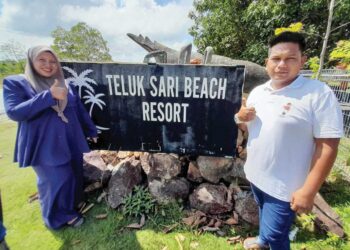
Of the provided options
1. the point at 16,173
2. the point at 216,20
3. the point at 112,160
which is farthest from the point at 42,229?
the point at 216,20

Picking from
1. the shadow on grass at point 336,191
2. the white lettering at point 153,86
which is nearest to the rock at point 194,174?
the white lettering at point 153,86

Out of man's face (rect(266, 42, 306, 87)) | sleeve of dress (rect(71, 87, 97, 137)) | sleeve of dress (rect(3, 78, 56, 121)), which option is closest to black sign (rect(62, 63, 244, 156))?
sleeve of dress (rect(71, 87, 97, 137))

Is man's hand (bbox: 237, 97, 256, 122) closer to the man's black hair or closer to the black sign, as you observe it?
the man's black hair

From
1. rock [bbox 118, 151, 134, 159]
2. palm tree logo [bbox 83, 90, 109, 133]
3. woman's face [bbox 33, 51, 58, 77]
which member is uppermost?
woman's face [bbox 33, 51, 58, 77]

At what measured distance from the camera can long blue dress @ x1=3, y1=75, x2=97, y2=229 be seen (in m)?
1.99

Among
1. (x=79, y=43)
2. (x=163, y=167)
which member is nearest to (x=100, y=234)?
(x=163, y=167)

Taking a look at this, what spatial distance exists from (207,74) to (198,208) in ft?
4.95

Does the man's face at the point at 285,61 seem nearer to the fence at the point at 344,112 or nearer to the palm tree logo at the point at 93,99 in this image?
the palm tree logo at the point at 93,99

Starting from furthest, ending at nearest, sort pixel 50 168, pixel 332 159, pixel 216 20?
pixel 216 20 → pixel 50 168 → pixel 332 159

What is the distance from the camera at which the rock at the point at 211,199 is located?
2.54 m

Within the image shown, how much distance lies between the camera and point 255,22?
9156mm

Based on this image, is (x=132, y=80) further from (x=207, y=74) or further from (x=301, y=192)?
(x=301, y=192)

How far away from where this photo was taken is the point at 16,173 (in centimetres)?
373

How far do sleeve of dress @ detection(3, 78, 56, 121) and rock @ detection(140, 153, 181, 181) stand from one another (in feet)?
4.28
